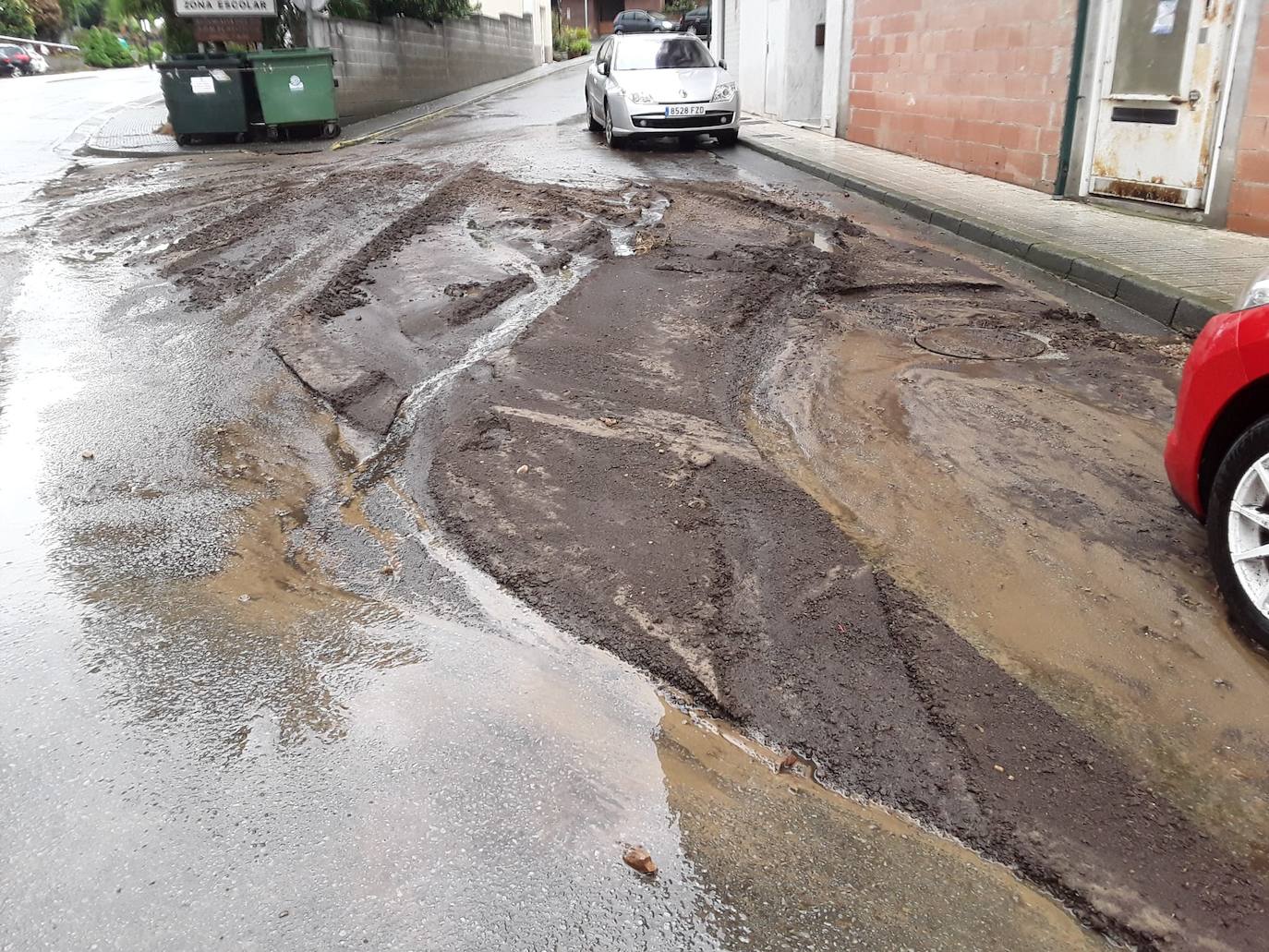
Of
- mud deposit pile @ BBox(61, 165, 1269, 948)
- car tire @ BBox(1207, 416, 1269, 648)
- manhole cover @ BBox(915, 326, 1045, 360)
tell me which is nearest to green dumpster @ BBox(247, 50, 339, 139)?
mud deposit pile @ BBox(61, 165, 1269, 948)

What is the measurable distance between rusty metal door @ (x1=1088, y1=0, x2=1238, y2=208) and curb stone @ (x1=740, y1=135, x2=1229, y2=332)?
6.13 ft

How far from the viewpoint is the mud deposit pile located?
257 centimetres

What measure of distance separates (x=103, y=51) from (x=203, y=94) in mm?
38639

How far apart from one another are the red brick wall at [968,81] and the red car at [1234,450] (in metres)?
8.89

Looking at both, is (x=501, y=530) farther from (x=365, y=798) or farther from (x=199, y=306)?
(x=199, y=306)

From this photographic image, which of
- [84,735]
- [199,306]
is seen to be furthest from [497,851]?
[199,306]

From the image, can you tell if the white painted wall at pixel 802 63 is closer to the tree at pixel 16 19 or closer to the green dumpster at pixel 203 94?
the green dumpster at pixel 203 94

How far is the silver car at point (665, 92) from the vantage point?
15664mm

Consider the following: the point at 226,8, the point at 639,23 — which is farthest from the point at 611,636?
the point at 639,23

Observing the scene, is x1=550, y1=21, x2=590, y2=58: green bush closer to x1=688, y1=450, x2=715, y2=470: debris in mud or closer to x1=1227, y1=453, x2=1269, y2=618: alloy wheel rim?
x1=688, y1=450, x2=715, y2=470: debris in mud

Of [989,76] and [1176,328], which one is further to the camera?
[989,76]

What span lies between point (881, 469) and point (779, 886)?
2485 mm

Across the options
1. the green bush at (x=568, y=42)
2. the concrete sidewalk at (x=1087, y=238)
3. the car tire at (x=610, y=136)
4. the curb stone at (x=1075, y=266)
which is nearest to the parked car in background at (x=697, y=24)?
the green bush at (x=568, y=42)

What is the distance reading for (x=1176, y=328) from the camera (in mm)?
6730
